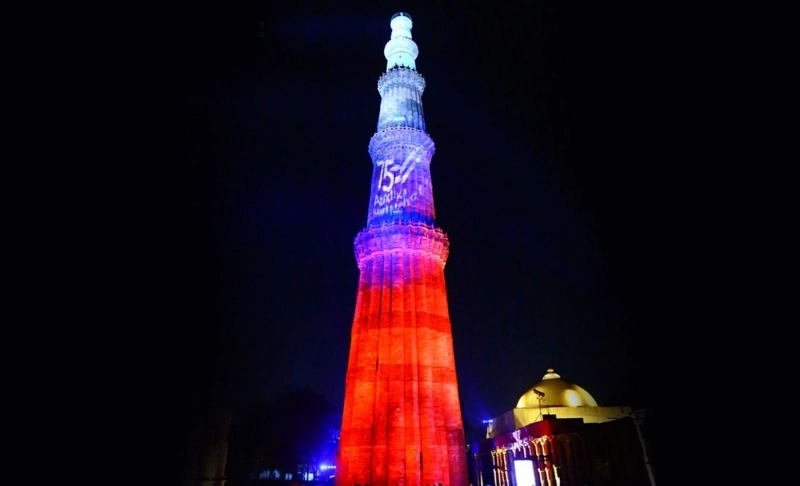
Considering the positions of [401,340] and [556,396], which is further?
[556,396]

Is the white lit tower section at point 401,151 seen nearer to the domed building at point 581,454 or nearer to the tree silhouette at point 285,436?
the domed building at point 581,454

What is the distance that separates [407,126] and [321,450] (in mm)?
38698

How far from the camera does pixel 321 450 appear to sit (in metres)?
52.8

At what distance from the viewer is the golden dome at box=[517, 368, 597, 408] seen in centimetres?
3538

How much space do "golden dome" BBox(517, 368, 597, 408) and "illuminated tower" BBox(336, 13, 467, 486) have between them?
1219 centimetres

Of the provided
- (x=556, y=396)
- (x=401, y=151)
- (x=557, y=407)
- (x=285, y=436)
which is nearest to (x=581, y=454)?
(x=557, y=407)

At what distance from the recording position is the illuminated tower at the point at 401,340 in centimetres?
2442

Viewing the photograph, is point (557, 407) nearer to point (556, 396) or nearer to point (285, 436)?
point (556, 396)

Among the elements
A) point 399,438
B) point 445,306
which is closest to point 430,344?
point 445,306

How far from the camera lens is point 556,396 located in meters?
35.8

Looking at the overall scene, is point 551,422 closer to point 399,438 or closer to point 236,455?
point 399,438

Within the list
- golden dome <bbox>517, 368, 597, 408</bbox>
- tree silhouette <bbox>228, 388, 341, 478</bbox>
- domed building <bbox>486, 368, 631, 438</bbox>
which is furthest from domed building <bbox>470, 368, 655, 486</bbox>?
tree silhouette <bbox>228, 388, 341, 478</bbox>

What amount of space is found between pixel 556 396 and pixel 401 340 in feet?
52.3

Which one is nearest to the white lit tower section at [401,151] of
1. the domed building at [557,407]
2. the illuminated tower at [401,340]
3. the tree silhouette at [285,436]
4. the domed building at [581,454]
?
the illuminated tower at [401,340]
